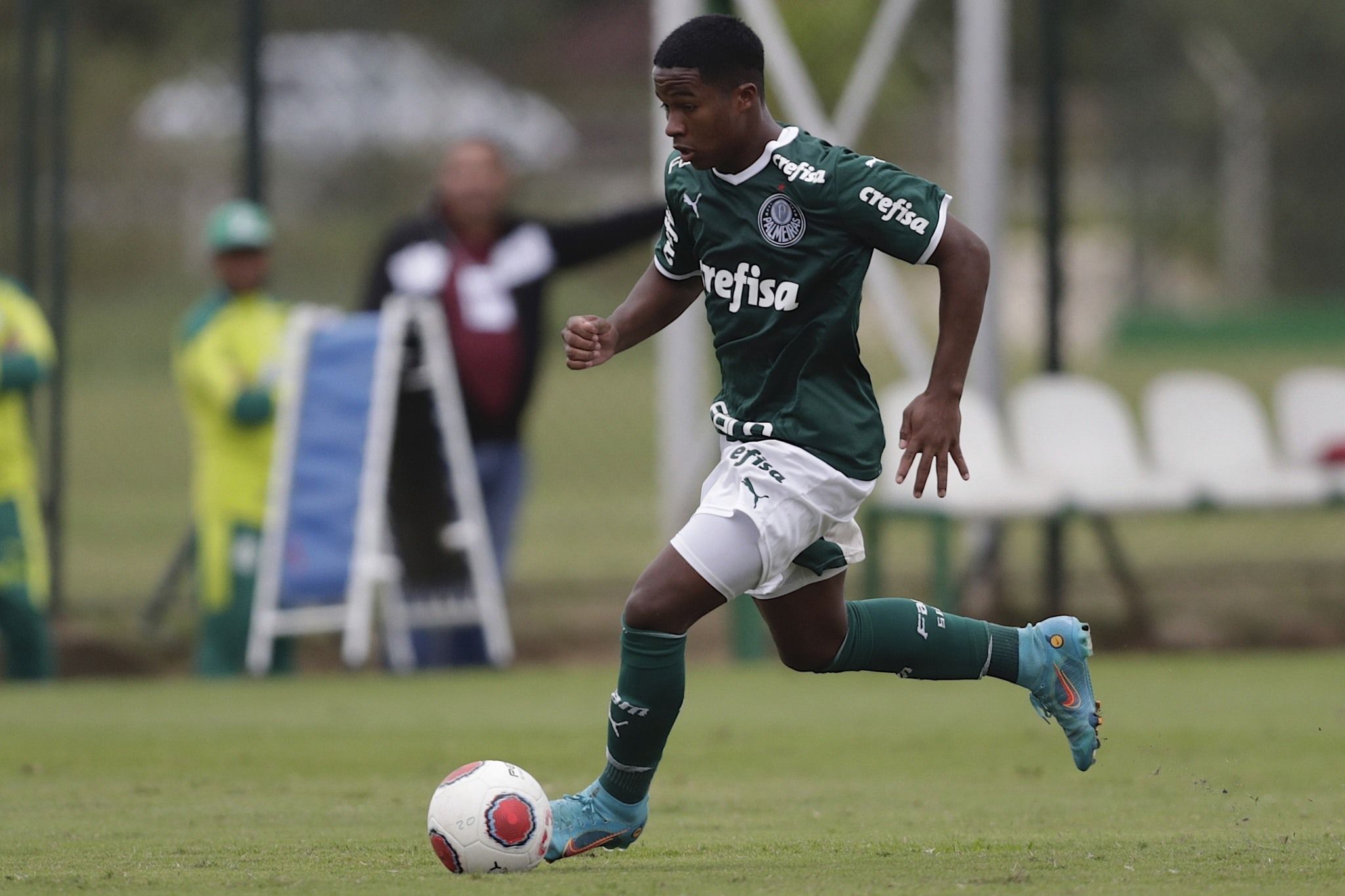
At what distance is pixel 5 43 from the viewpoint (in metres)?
10.8

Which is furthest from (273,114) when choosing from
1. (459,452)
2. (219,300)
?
(459,452)

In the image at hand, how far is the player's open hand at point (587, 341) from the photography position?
4801 mm

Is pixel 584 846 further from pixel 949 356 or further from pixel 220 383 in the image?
pixel 220 383

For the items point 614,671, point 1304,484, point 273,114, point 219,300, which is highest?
point 273,114

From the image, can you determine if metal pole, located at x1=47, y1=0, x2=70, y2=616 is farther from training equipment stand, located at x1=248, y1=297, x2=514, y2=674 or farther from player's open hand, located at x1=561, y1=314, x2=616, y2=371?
player's open hand, located at x1=561, y1=314, x2=616, y2=371

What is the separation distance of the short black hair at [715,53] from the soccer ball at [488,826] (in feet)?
5.74

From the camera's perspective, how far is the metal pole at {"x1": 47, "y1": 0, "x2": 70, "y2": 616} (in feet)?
34.2

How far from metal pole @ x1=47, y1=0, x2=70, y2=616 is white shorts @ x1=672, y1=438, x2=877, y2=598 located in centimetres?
659

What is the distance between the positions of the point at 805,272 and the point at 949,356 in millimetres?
406

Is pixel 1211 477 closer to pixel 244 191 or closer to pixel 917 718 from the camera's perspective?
pixel 917 718

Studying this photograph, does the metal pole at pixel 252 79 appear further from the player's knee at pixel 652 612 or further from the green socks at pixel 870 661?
the player's knee at pixel 652 612

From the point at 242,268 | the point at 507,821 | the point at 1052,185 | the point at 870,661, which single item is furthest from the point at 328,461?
the point at 507,821

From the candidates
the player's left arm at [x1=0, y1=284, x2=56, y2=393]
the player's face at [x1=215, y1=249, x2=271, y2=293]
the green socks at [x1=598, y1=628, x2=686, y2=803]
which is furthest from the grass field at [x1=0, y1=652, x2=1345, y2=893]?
the player's face at [x1=215, y1=249, x2=271, y2=293]

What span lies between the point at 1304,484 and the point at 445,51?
561cm
